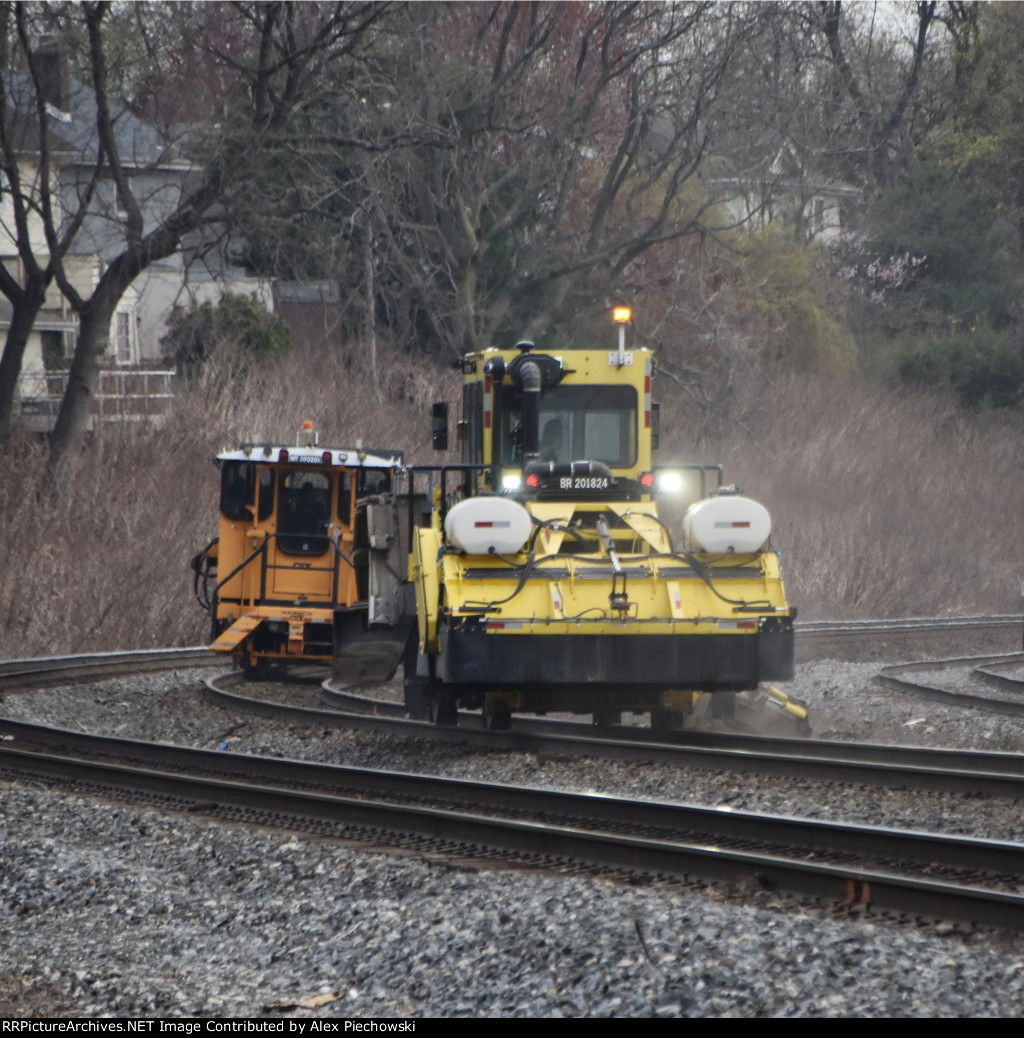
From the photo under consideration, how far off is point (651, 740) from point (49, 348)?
1332 inches

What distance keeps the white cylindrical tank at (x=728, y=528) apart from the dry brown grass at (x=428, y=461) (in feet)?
44.0

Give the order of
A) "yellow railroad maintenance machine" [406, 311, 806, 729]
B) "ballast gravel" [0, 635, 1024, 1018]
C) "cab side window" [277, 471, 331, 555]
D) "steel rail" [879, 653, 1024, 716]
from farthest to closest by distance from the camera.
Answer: "cab side window" [277, 471, 331, 555], "steel rail" [879, 653, 1024, 716], "yellow railroad maintenance machine" [406, 311, 806, 729], "ballast gravel" [0, 635, 1024, 1018]

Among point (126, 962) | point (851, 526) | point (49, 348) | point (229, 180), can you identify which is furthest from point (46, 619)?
point (49, 348)

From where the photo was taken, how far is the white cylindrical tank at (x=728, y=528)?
10.2 m

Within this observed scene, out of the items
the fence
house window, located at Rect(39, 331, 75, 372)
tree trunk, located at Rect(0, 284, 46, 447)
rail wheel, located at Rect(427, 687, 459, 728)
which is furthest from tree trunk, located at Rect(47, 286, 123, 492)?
rail wheel, located at Rect(427, 687, 459, 728)

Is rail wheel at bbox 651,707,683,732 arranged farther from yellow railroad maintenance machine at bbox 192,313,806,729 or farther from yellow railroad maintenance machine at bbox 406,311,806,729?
yellow railroad maintenance machine at bbox 406,311,806,729

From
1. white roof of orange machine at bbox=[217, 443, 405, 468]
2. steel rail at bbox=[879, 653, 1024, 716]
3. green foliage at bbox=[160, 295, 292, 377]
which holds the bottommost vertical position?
steel rail at bbox=[879, 653, 1024, 716]

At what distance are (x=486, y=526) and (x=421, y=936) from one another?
166 inches

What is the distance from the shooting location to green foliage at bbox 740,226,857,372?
44.0m

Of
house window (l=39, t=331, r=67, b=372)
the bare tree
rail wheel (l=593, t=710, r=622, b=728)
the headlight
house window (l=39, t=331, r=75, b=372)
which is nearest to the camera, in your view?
the headlight

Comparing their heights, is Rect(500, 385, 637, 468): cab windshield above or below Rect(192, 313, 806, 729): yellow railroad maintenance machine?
above

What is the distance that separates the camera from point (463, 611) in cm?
988

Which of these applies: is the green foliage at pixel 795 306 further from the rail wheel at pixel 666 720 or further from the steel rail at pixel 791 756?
the steel rail at pixel 791 756

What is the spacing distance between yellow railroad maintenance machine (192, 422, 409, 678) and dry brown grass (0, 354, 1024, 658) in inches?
206
